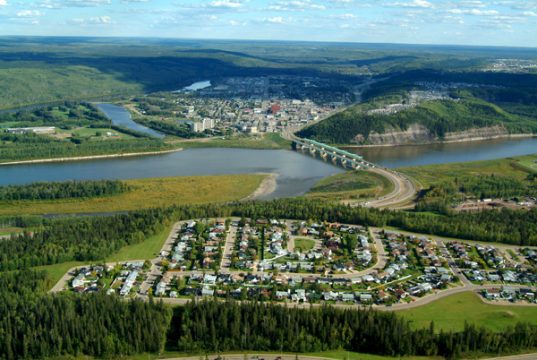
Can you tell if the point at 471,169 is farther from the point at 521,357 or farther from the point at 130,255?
the point at 130,255

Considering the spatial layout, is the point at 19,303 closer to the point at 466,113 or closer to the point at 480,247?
the point at 480,247

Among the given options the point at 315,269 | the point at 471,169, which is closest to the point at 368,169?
the point at 471,169

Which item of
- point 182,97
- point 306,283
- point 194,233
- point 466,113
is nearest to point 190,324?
point 306,283

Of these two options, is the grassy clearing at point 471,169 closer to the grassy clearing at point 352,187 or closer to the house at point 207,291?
the grassy clearing at point 352,187

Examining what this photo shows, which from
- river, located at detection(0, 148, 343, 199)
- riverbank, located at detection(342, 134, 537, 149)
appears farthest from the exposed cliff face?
river, located at detection(0, 148, 343, 199)

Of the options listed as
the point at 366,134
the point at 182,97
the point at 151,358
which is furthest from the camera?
the point at 182,97

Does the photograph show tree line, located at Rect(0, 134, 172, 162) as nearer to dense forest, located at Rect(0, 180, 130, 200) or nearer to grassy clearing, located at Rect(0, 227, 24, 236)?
dense forest, located at Rect(0, 180, 130, 200)
